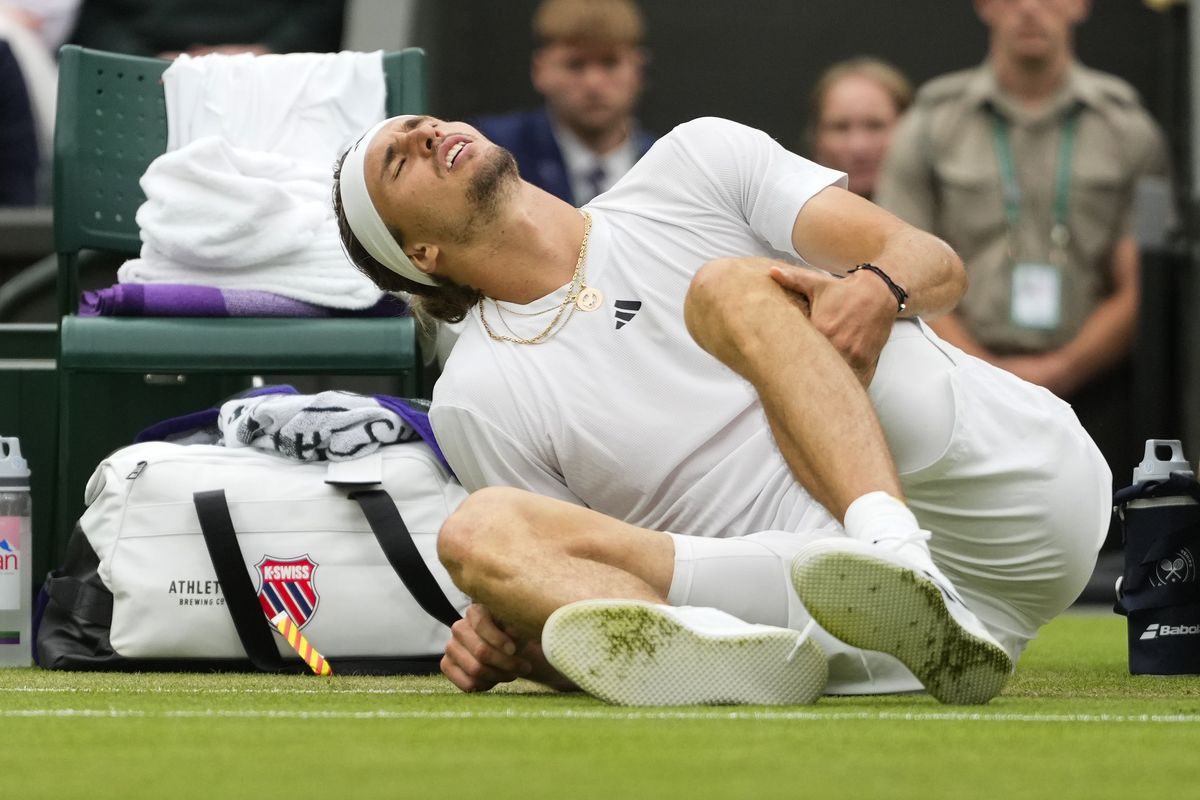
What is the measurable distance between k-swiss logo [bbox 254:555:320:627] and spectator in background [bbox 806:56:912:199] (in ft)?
9.52

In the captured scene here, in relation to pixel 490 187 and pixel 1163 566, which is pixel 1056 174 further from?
pixel 490 187

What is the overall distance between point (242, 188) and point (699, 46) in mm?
3156

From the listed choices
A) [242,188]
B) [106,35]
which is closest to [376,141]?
[242,188]

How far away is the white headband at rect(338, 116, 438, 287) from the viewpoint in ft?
10.6

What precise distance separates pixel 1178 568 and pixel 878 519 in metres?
1.08

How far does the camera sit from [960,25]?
271 inches

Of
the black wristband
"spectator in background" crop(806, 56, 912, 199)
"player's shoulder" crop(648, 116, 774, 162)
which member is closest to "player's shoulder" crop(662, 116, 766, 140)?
"player's shoulder" crop(648, 116, 774, 162)

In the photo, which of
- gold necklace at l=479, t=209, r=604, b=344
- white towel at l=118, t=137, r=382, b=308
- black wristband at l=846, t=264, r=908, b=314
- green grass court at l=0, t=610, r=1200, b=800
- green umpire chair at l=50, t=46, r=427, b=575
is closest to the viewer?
green grass court at l=0, t=610, r=1200, b=800

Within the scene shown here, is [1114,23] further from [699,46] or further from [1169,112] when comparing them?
[699,46]

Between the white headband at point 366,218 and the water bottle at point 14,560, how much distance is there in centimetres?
89

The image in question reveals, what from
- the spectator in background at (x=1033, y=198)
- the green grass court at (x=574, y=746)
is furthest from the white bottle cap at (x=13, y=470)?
the spectator in background at (x=1033, y=198)

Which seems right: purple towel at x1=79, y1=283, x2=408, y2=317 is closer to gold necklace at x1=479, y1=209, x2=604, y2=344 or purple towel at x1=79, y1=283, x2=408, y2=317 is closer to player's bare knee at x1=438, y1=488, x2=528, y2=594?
gold necklace at x1=479, y1=209, x2=604, y2=344

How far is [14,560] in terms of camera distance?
367 centimetres

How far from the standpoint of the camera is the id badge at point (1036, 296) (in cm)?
585
